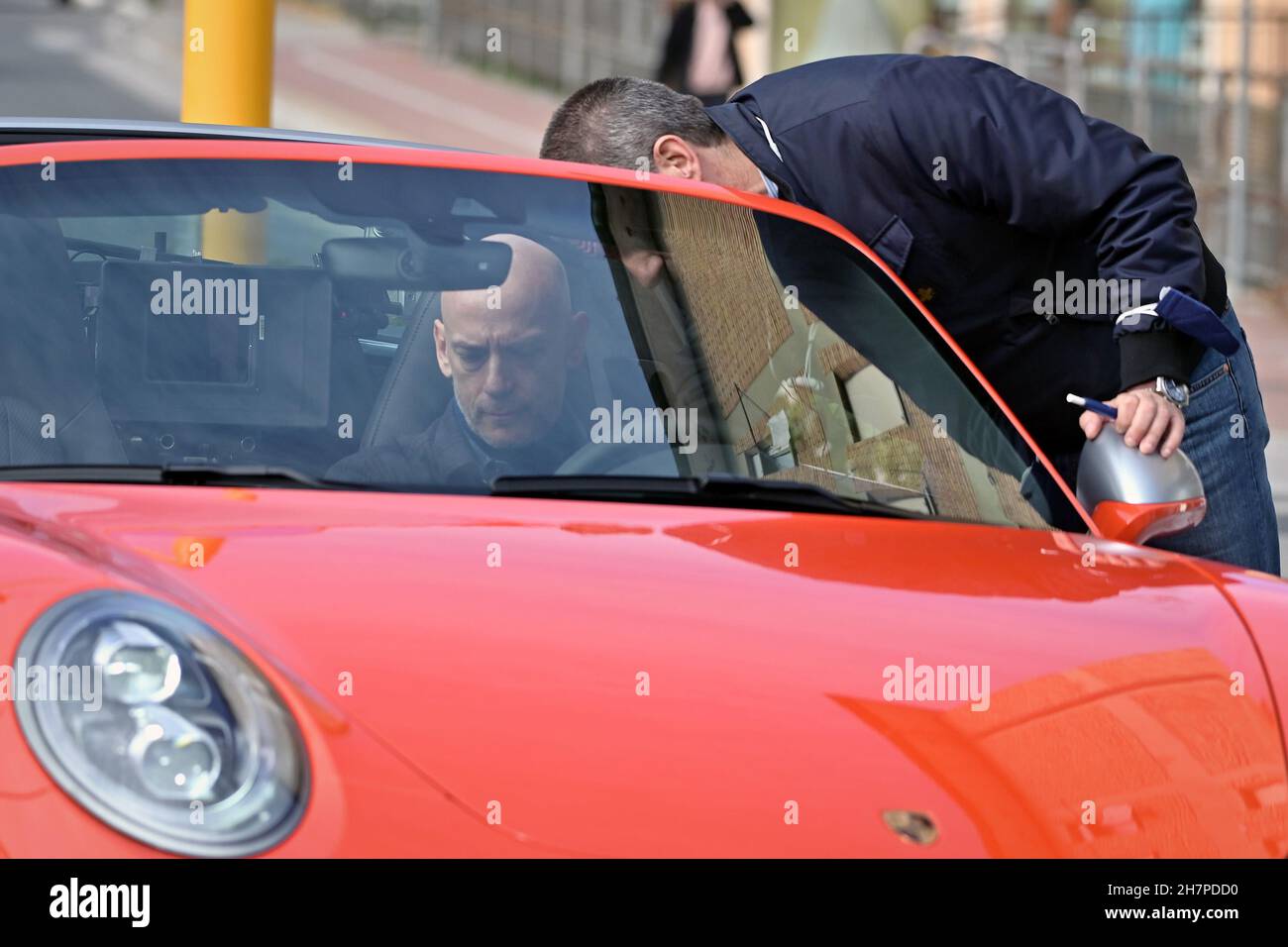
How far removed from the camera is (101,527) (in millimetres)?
1908

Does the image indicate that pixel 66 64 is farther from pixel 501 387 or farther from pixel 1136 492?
pixel 1136 492

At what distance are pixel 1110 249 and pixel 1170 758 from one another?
4.84ft

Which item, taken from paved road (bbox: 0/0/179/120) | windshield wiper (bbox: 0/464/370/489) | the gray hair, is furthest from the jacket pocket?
paved road (bbox: 0/0/179/120)

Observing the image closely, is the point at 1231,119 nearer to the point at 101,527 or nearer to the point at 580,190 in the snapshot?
the point at 580,190

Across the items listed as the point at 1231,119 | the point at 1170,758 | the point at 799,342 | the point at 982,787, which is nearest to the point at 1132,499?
the point at 799,342

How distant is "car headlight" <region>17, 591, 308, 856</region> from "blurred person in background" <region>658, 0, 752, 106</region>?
1116cm

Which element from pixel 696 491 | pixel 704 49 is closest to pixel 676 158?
pixel 696 491

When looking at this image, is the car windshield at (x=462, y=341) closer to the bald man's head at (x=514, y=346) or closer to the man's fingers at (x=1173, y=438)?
the bald man's head at (x=514, y=346)

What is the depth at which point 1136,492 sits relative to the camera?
2.65 m

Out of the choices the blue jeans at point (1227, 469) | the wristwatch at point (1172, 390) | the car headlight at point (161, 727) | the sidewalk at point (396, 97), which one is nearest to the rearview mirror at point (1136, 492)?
the wristwatch at point (1172, 390)

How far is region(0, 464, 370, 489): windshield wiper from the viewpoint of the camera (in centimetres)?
213

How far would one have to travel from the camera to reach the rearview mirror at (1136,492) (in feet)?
8.63

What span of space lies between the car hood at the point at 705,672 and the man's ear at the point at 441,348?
1.19 feet

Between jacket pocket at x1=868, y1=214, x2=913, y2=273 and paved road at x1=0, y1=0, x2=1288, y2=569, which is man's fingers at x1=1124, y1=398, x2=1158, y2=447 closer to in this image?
jacket pocket at x1=868, y1=214, x2=913, y2=273
